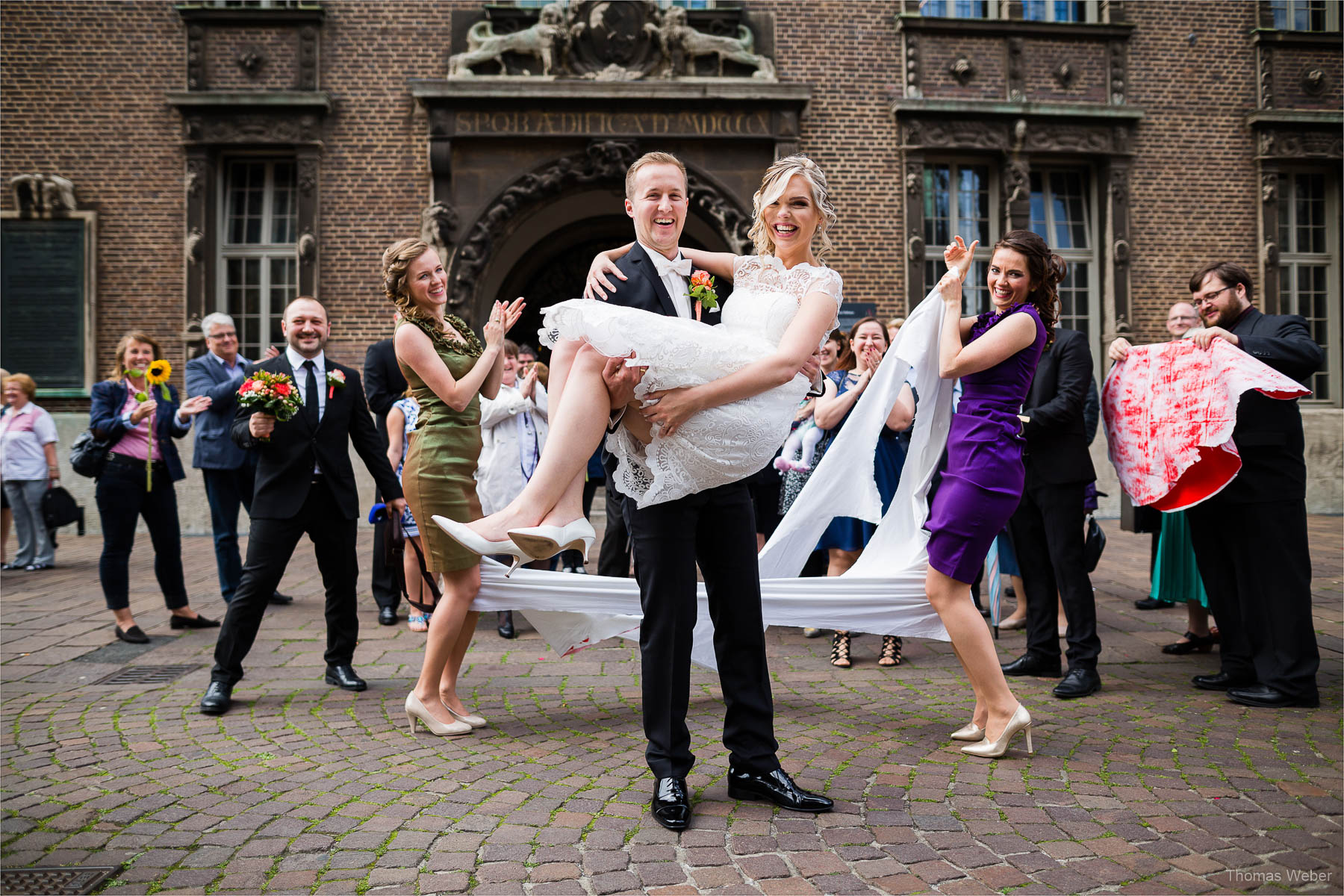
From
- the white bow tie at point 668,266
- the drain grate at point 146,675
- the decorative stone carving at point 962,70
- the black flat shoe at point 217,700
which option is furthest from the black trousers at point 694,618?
the decorative stone carving at point 962,70

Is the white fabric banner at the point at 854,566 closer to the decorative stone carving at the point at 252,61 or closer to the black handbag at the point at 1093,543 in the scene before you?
the black handbag at the point at 1093,543

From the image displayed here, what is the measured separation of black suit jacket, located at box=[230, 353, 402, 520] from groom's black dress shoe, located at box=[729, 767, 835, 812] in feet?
8.04

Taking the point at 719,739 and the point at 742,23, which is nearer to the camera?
the point at 719,739

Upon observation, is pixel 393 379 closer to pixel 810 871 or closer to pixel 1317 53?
pixel 810 871

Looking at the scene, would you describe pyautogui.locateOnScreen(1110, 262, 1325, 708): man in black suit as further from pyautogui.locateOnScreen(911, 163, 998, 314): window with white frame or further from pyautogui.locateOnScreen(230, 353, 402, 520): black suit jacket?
pyautogui.locateOnScreen(911, 163, 998, 314): window with white frame

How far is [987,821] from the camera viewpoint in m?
3.26

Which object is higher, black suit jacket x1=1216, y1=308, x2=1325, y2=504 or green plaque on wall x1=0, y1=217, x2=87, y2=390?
green plaque on wall x1=0, y1=217, x2=87, y2=390

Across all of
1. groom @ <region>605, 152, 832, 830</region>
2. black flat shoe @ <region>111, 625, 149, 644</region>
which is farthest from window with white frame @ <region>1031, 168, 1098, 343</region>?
black flat shoe @ <region>111, 625, 149, 644</region>

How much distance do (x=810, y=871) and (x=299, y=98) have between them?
13.5 metres

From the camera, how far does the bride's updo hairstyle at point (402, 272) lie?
4.48m

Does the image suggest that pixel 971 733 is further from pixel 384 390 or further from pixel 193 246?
pixel 193 246

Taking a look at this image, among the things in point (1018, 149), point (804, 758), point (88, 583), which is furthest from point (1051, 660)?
point (1018, 149)

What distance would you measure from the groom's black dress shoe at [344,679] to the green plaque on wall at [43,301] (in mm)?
10936

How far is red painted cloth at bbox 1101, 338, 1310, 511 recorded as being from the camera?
189 inches
